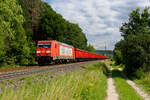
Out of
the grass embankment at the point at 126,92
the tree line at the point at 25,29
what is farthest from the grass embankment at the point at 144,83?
the tree line at the point at 25,29

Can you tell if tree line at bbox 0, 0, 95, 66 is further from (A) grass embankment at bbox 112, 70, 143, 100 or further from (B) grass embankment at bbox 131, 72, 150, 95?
(B) grass embankment at bbox 131, 72, 150, 95

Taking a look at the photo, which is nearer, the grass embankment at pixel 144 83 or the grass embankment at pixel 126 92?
the grass embankment at pixel 126 92

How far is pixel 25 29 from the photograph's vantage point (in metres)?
37.4

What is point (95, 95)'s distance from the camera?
941 centimetres

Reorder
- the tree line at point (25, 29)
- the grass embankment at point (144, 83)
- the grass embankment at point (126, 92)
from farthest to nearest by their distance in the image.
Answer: the tree line at point (25, 29) → the grass embankment at point (144, 83) → the grass embankment at point (126, 92)

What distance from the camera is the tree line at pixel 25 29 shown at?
18.8 meters

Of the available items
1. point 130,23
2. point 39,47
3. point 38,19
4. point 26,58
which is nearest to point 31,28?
point 38,19

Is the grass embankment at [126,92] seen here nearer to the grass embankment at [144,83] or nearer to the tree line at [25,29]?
the grass embankment at [144,83]

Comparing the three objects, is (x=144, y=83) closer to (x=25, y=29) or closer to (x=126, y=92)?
(x=126, y=92)

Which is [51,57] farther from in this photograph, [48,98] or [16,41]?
[48,98]

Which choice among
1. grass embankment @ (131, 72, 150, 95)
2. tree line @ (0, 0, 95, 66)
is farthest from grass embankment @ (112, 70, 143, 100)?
tree line @ (0, 0, 95, 66)

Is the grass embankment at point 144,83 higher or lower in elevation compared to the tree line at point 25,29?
lower

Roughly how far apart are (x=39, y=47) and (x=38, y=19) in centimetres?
1709

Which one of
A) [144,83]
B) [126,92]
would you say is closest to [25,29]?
[144,83]
